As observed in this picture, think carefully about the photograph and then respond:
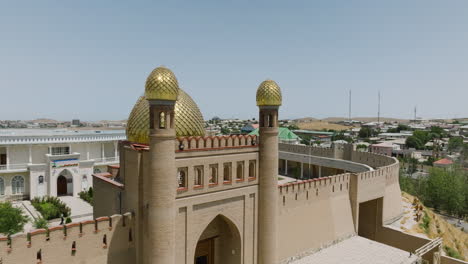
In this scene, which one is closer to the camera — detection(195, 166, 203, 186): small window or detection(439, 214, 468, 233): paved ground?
detection(195, 166, 203, 186): small window

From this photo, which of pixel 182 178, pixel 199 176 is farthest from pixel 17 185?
pixel 199 176

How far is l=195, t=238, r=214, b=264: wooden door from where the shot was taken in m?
16.0

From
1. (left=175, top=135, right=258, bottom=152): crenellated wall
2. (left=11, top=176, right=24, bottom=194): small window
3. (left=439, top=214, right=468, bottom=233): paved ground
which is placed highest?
(left=175, top=135, right=258, bottom=152): crenellated wall

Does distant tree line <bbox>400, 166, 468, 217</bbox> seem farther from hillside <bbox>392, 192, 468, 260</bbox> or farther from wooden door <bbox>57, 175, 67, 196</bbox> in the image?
wooden door <bbox>57, 175, 67, 196</bbox>

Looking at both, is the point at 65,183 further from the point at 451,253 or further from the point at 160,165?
the point at 451,253

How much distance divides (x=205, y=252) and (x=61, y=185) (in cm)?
2676

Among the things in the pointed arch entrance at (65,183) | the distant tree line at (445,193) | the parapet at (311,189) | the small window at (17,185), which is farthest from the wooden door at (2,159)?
the distant tree line at (445,193)

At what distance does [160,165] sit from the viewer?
39.2 ft

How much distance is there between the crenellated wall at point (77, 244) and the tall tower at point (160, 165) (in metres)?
1.23

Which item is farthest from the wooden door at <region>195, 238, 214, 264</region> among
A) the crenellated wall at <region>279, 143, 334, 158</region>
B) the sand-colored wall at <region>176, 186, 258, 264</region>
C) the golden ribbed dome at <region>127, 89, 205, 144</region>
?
the crenellated wall at <region>279, 143, 334, 158</region>

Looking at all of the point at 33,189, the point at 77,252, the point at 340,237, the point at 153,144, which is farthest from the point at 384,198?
the point at 33,189

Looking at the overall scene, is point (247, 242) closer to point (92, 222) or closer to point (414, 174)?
point (92, 222)

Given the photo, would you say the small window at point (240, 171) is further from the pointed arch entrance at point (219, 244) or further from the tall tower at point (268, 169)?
the pointed arch entrance at point (219, 244)

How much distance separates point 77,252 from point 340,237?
1653 centimetres
